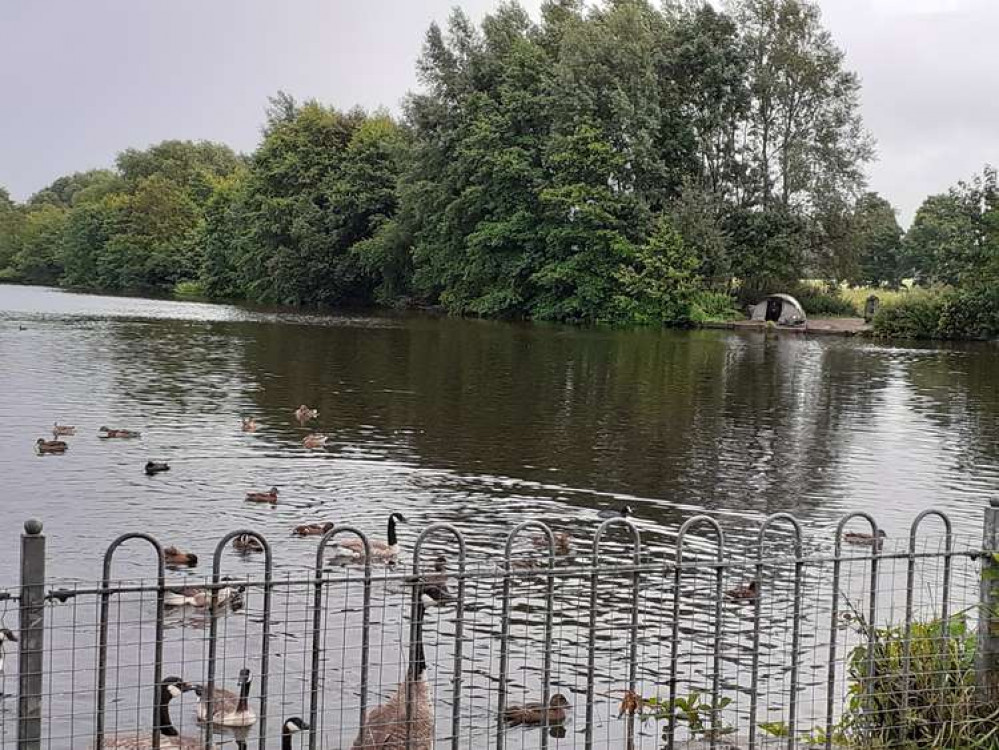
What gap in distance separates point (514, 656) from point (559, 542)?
3.78m

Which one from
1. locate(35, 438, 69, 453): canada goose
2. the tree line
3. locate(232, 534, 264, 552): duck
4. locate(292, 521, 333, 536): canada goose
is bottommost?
locate(232, 534, 264, 552): duck

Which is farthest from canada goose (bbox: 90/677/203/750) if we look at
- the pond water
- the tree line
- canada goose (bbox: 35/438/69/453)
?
the tree line

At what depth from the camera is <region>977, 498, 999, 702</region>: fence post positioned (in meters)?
6.08

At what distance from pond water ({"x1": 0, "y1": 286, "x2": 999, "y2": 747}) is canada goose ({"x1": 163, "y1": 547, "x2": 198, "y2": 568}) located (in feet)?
1.02

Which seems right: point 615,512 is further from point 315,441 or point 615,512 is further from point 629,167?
point 629,167

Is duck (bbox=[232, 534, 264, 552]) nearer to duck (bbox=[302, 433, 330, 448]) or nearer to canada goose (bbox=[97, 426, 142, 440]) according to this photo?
duck (bbox=[302, 433, 330, 448])

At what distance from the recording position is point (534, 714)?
809 cm

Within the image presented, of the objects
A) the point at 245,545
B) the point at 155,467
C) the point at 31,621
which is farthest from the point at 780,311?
the point at 31,621

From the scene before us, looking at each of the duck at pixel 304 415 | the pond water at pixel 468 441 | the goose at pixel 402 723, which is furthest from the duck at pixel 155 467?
the goose at pixel 402 723

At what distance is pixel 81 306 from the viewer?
6944 cm

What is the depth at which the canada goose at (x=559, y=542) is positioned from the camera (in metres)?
13.0

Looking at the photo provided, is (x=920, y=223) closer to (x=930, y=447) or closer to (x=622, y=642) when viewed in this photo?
(x=930, y=447)

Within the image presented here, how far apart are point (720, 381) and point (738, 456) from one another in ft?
43.7

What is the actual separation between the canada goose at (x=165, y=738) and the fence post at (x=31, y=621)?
1538 millimetres
